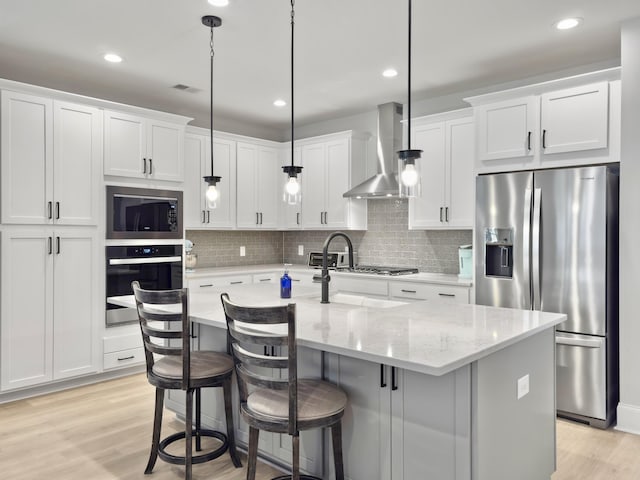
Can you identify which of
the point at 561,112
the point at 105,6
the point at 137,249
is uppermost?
the point at 105,6

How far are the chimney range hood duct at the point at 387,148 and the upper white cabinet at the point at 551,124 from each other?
1.14m

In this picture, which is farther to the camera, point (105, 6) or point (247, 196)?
point (247, 196)

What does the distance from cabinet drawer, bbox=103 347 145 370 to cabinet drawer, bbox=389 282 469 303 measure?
251cm

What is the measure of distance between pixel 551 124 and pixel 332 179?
2.57 meters

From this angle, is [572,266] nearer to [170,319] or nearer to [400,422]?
[400,422]

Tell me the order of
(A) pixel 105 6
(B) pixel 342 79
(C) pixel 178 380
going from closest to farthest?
(C) pixel 178 380 → (A) pixel 105 6 → (B) pixel 342 79

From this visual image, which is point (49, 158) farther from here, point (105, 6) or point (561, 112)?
point (561, 112)

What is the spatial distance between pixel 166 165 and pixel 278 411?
3.40 m

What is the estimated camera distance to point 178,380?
98.7 inches

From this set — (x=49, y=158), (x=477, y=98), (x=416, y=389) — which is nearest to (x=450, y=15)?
(x=477, y=98)

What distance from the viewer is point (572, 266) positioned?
347cm

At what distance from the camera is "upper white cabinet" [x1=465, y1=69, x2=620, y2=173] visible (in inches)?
135

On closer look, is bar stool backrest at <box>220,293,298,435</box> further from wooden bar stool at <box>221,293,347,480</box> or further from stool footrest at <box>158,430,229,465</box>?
stool footrest at <box>158,430,229,465</box>

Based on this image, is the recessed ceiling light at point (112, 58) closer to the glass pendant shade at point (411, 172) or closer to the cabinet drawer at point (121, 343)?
the cabinet drawer at point (121, 343)
